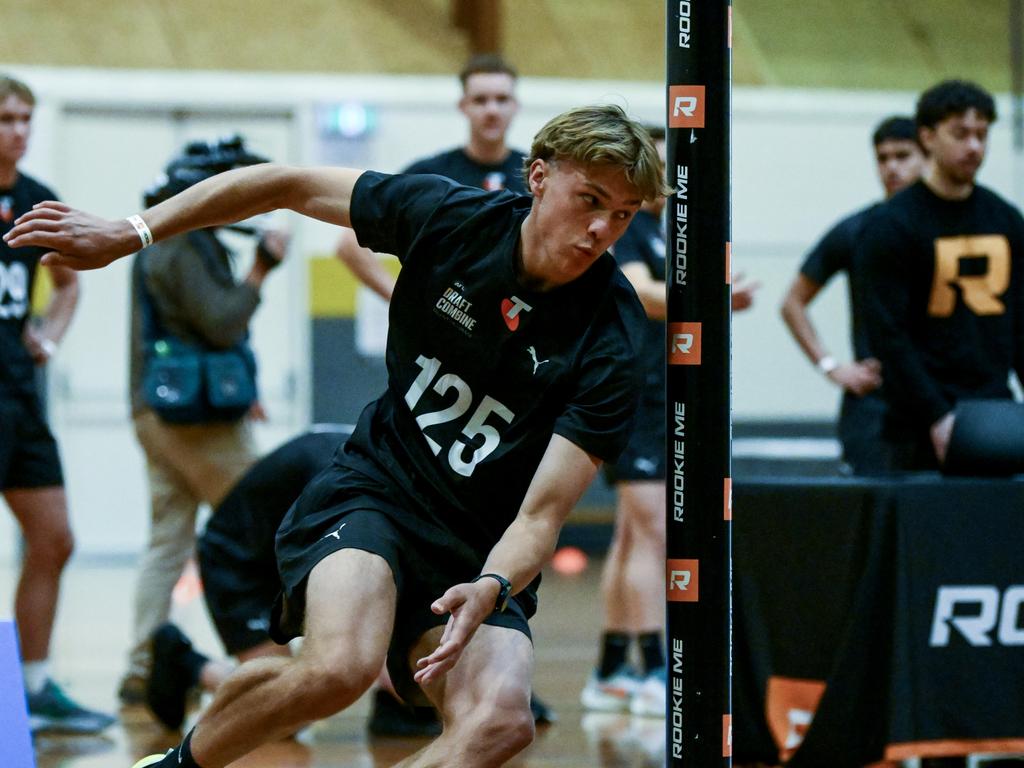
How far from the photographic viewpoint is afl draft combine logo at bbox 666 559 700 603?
9.48 feet

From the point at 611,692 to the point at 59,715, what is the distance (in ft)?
6.20

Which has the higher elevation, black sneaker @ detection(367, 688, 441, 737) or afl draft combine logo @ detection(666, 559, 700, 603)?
afl draft combine logo @ detection(666, 559, 700, 603)

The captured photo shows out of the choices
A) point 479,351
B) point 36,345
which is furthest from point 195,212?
point 36,345

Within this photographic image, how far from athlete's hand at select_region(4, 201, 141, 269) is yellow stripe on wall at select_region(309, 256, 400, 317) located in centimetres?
740

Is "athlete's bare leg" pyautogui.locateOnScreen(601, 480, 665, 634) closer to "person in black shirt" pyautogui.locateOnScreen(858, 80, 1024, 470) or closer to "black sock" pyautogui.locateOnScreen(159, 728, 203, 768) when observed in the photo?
"person in black shirt" pyautogui.locateOnScreen(858, 80, 1024, 470)

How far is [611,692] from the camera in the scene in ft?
17.9

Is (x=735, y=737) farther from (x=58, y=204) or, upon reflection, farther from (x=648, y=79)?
(x=648, y=79)

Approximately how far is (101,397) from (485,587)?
7.99 m

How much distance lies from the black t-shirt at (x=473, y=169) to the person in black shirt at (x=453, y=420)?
215cm

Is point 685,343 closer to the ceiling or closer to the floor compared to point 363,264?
closer to the floor

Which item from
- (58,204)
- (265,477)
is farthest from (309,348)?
(58,204)

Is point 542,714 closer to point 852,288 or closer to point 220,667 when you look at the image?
point 220,667

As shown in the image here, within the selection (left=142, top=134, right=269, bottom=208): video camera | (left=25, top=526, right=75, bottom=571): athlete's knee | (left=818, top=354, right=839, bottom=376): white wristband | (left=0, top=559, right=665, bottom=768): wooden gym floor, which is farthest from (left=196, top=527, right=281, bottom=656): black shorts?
(left=818, top=354, right=839, bottom=376): white wristband

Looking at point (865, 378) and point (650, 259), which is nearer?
point (865, 378)
